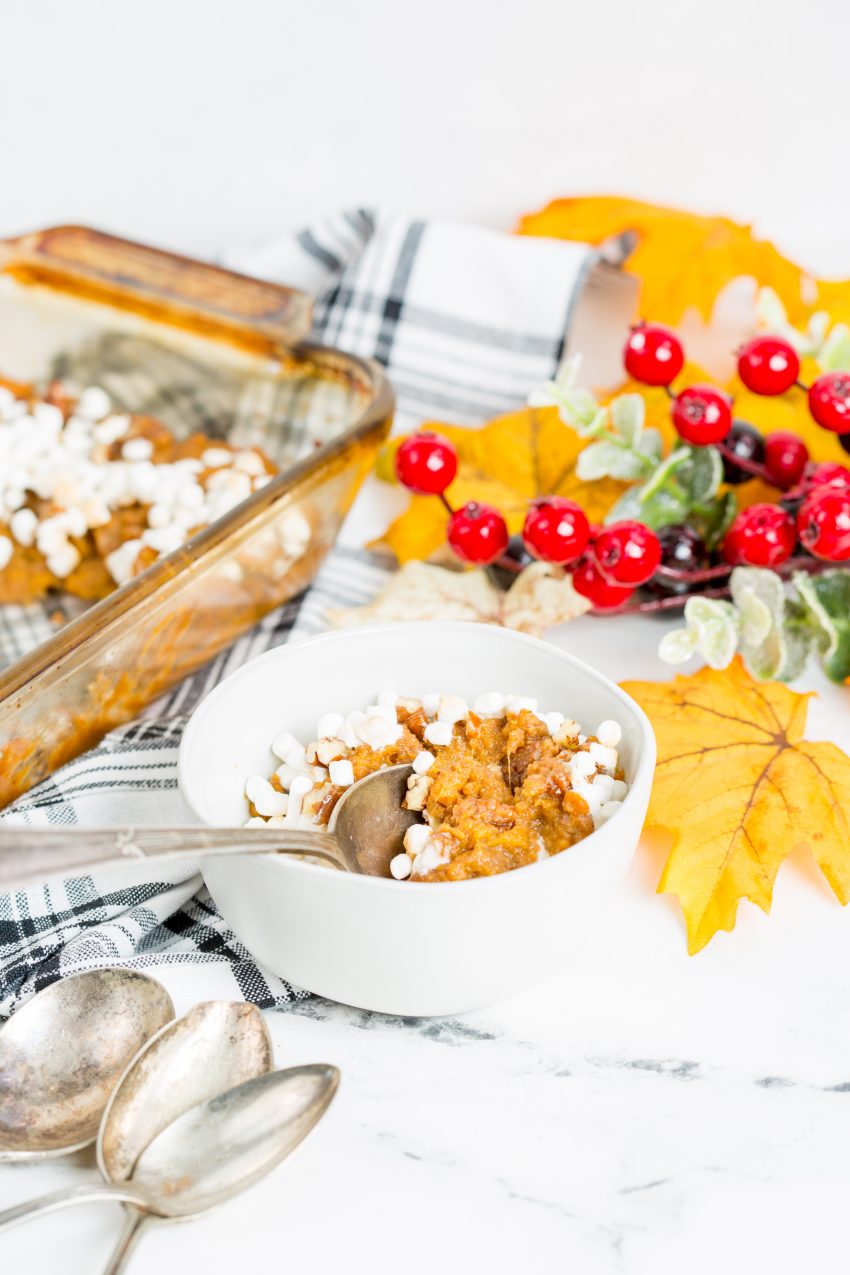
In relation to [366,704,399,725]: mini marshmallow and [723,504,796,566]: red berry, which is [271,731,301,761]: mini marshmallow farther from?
[723,504,796,566]: red berry

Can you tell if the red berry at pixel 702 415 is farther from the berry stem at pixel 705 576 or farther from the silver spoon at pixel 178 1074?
the silver spoon at pixel 178 1074

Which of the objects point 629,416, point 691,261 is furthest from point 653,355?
point 691,261

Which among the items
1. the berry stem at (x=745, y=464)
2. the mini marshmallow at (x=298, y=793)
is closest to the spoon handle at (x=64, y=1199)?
the mini marshmallow at (x=298, y=793)


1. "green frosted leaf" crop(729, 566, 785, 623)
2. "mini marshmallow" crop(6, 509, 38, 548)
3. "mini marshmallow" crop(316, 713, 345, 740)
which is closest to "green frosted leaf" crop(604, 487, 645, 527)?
"green frosted leaf" crop(729, 566, 785, 623)

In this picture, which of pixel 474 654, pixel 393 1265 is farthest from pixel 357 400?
pixel 393 1265

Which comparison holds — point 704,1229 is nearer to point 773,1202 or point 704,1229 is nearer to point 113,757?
point 773,1202

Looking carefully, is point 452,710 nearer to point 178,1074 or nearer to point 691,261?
point 178,1074

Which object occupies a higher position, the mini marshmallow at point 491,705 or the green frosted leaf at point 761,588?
the green frosted leaf at point 761,588
